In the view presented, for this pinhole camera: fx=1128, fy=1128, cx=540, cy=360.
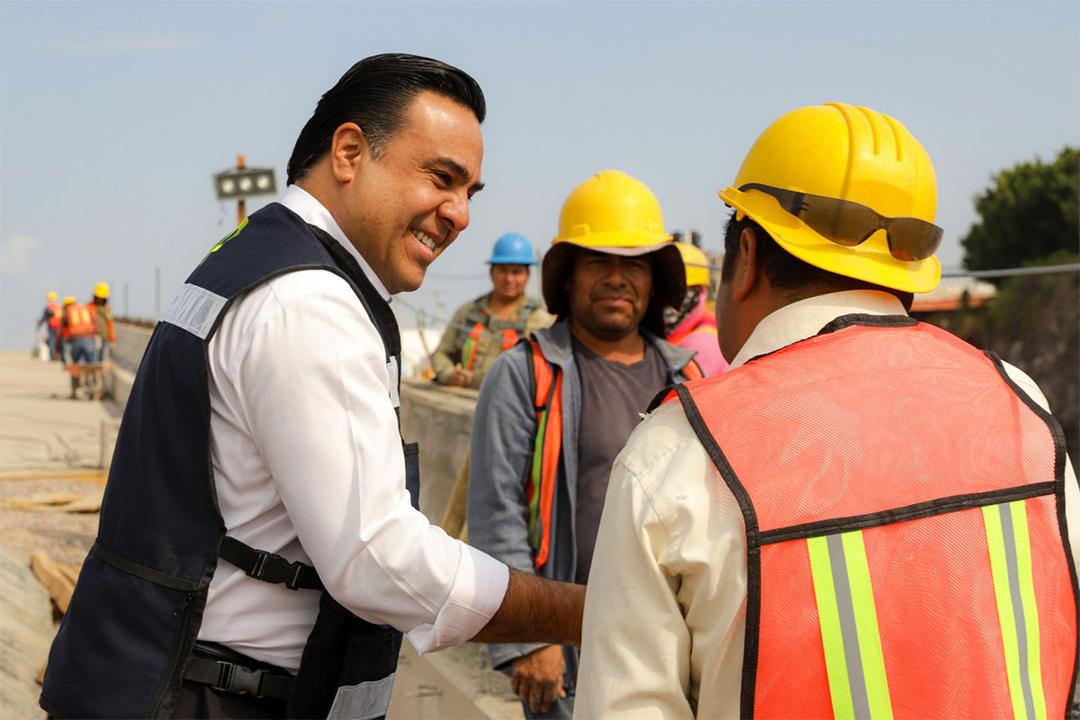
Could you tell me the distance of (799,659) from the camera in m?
1.68

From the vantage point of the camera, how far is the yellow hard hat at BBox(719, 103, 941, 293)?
199cm

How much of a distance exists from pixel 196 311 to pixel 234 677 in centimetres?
70

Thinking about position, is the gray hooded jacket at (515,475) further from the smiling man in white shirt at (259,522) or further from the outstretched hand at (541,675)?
the smiling man in white shirt at (259,522)

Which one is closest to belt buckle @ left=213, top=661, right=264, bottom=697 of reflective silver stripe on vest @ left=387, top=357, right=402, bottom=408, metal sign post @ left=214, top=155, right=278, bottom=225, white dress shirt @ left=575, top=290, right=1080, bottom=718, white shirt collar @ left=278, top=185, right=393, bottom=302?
reflective silver stripe on vest @ left=387, top=357, right=402, bottom=408

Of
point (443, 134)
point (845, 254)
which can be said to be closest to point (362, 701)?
point (443, 134)

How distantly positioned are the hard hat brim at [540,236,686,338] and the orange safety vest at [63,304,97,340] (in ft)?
61.8

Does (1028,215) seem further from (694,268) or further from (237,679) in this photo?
(237,679)

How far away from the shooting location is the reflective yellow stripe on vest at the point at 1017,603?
1744 mm

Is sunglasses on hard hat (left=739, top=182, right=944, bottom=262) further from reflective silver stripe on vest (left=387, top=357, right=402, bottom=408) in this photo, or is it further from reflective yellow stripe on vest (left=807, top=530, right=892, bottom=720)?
reflective silver stripe on vest (left=387, top=357, right=402, bottom=408)

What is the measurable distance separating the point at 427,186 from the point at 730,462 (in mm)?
1025

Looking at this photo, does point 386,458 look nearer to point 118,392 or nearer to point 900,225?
point 900,225

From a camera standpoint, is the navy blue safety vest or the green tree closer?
the navy blue safety vest

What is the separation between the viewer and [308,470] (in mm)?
2066

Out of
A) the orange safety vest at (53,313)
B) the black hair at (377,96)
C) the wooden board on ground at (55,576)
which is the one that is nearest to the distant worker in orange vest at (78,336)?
the orange safety vest at (53,313)
